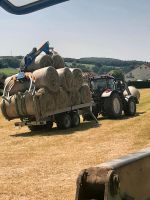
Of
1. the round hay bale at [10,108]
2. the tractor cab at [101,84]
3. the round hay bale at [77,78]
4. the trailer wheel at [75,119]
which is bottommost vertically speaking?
the trailer wheel at [75,119]

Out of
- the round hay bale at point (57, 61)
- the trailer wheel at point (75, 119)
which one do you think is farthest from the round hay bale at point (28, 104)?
the round hay bale at point (57, 61)

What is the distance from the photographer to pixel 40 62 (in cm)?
1812

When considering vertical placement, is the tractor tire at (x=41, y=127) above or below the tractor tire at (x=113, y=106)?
below

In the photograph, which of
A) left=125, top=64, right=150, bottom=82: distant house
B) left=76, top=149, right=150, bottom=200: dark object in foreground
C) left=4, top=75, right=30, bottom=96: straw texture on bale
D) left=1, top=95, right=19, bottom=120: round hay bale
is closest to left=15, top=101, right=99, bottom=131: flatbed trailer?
left=1, top=95, right=19, bottom=120: round hay bale

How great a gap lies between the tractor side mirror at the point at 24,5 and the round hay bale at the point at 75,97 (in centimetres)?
1731

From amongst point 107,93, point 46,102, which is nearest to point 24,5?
point 46,102

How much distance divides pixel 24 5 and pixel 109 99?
19.9 m

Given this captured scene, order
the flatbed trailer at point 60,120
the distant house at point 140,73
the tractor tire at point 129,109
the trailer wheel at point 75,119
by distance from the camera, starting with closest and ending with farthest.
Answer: the flatbed trailer at point 60,120
the trailer wheel at point 75,119
the tractor tire at point 129,109
the distant house at point 140,73

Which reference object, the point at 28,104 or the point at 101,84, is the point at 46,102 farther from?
the point at 101,84

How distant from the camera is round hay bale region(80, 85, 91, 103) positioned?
19.7 m

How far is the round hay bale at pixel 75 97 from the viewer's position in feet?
61.9

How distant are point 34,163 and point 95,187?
275 inches

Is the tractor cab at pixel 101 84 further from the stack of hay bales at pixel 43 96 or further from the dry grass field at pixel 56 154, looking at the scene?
the stack of hay bales at pixel 43 96

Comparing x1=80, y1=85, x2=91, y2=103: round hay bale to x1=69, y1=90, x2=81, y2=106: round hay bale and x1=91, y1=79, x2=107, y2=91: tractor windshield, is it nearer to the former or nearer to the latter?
x1=69, y1=90, x2=81, y2=106: round hay bale
